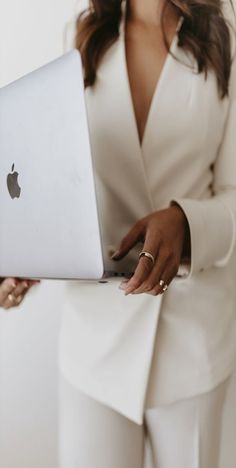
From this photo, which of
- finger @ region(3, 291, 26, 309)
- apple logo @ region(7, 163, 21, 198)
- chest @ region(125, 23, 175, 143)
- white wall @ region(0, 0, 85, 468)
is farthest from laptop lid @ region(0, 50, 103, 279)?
white wall @ region(0, 0, 85, 468)

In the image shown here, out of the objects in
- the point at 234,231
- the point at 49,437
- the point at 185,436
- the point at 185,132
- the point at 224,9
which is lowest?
the point at 49,437

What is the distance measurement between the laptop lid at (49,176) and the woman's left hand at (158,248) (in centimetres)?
5

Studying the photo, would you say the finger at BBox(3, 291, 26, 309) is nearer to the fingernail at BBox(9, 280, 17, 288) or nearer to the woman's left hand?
the fingernail at BBox(9, 280, 17, 288)

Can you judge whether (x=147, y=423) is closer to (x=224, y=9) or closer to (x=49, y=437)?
(x=49, y=437)

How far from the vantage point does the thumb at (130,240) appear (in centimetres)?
70

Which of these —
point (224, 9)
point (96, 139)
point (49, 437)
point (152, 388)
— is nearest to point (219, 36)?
point (224, 9)

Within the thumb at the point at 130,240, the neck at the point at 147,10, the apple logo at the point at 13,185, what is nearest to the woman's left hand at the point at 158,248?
the thumb at the point at 130,240

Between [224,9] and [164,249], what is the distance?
1.48ft

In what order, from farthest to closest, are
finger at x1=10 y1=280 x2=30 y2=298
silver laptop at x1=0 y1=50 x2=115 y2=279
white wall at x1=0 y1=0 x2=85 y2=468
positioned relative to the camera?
white wall at x1=0 y1=0 x2=85 y2=468 < finger at x1=10 y1=280 x2=30 y2=298 < silver laptop at x1=0 y1=50 x2=115 y2=279

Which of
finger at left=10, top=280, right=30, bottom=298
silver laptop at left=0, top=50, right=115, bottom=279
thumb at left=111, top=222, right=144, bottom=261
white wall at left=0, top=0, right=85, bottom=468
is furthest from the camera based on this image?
white wall at left=0, top=0, right=85, bottom=468

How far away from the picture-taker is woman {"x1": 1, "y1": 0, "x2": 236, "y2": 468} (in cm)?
79

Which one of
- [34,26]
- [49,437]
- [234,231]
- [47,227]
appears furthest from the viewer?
[49,437]

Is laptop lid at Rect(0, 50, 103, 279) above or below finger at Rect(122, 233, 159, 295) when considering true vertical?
above

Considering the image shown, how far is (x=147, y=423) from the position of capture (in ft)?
2.76
